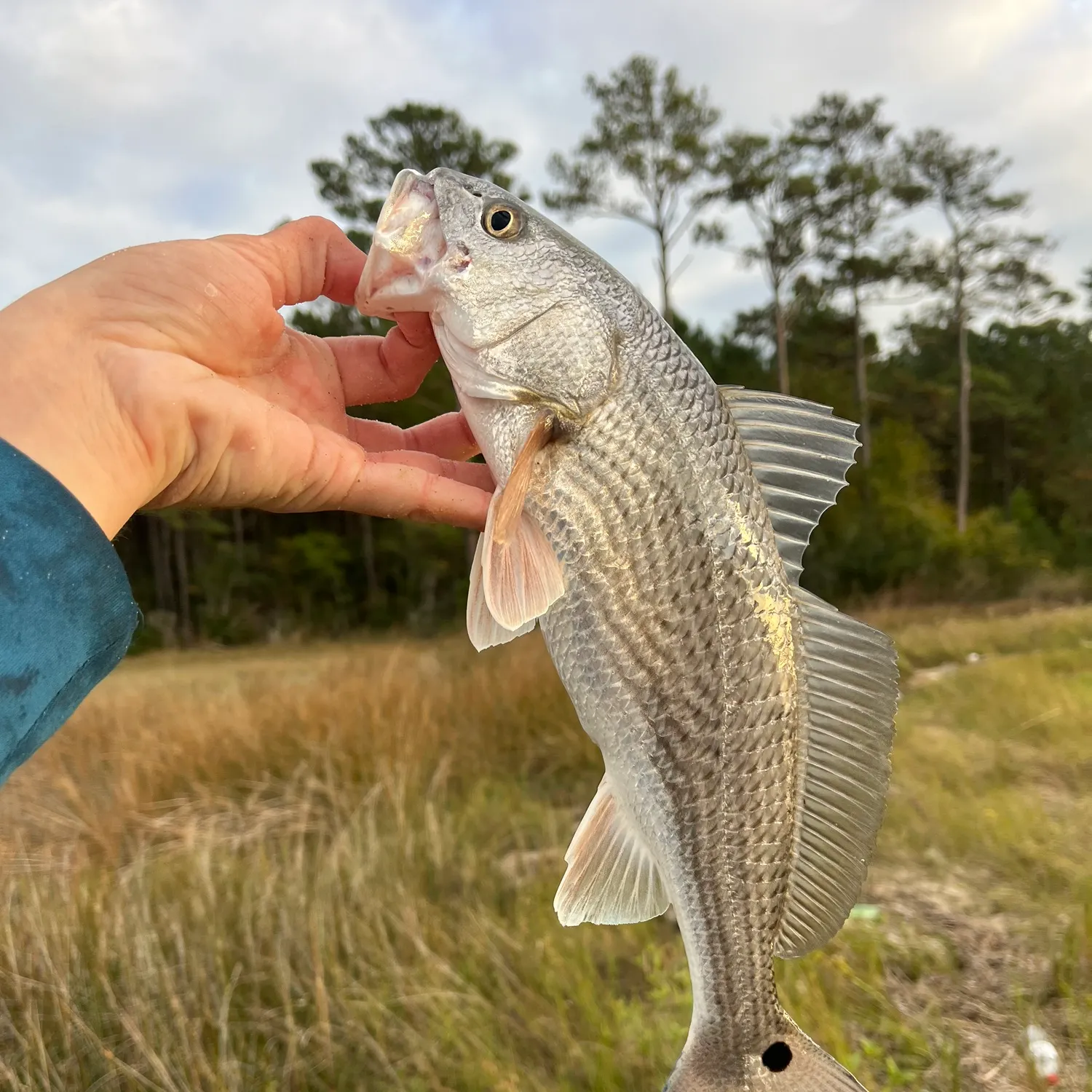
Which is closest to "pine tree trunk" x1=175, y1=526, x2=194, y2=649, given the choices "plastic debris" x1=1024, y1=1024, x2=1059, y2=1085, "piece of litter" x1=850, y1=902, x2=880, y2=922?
"piece of litter" x1=850, y1=902, x2=880, y2=922

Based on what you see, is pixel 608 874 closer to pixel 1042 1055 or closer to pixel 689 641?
pixel 689 641

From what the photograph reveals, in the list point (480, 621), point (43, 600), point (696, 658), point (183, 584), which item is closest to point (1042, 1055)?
point (696, 658)

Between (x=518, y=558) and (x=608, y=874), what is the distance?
0.78m

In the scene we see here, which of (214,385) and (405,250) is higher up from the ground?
(405,250)

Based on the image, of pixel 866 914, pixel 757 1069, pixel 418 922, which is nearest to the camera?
pixel 757 1069

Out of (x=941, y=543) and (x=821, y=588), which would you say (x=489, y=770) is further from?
(x=941, y=543)

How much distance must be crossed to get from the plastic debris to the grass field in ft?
0.22

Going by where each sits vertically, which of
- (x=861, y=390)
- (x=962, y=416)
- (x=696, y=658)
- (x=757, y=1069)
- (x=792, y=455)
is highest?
(x=861, y=390)

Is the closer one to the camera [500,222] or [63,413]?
[63,413]

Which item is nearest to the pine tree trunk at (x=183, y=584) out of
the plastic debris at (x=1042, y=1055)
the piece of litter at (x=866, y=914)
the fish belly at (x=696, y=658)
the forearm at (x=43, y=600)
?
the piece of litter at (x=866, y=914)

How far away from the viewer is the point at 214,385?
1771 millimetres

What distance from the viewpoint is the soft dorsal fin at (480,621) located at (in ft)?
5.64

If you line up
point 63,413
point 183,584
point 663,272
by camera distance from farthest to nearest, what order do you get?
point 183,584 → point 663,272 → point 63,413

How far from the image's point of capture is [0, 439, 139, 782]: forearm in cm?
135
